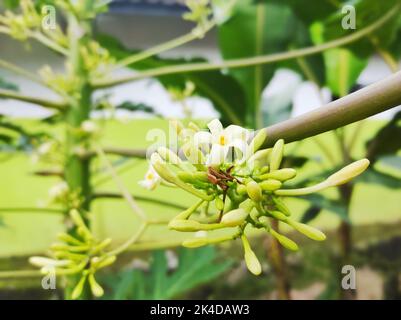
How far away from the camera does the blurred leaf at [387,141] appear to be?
784 mm

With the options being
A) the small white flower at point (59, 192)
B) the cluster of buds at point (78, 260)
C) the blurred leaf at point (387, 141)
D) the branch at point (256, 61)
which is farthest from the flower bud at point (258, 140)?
the blurred leaf at point (387, 141)

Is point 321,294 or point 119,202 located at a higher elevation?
point 119,202

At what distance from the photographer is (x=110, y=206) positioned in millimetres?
907

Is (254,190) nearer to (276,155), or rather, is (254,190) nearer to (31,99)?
(276,155)

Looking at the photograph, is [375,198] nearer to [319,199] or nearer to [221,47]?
[319,199]

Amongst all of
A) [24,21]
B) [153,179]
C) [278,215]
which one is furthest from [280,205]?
[24,21]

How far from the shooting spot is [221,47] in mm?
804

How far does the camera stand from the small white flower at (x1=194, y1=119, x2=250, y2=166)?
304mm

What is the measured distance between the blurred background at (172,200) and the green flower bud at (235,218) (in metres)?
0.56

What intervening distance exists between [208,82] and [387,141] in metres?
0.29

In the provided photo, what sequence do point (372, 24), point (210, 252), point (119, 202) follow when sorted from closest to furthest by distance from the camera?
point (372, 24)
point (210, 252)
point (119, 202)
